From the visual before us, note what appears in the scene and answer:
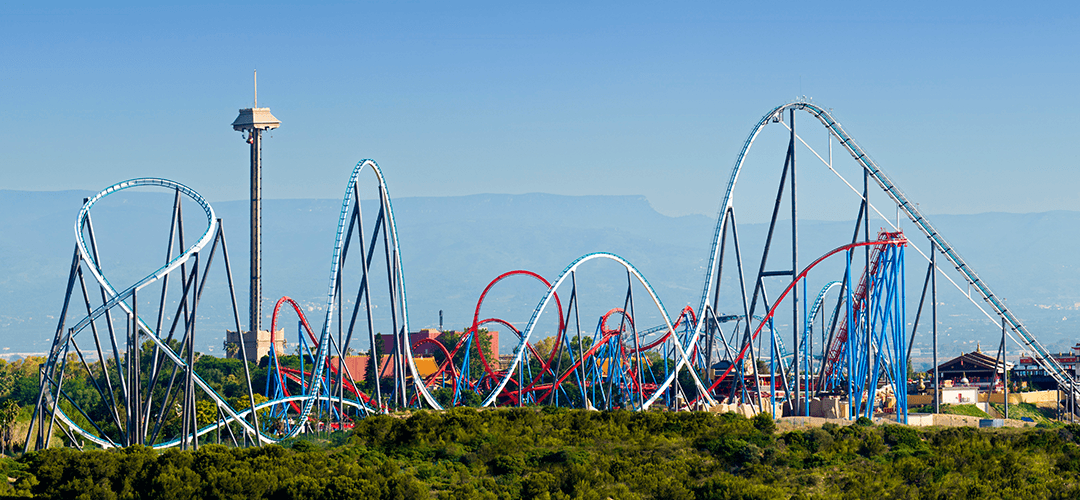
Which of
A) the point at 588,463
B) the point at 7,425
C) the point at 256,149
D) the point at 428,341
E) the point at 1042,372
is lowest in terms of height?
the point at 588,463

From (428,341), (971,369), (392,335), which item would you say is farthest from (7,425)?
(428,341)

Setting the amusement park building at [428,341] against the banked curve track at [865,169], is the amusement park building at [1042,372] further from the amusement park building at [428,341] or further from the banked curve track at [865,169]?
the amusement park building at [428,341]

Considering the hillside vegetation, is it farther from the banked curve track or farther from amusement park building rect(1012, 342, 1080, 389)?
amusement park building rect(1012, 342, 1080, 389)

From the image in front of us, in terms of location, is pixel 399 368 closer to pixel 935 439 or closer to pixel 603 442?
pixel 603 442

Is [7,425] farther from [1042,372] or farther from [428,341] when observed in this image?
[1042,372]

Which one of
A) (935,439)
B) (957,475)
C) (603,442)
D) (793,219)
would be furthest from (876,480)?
(793,219)

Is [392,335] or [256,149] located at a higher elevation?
[256,149]

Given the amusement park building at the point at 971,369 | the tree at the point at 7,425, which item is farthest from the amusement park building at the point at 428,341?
the tree at the point at 7,425

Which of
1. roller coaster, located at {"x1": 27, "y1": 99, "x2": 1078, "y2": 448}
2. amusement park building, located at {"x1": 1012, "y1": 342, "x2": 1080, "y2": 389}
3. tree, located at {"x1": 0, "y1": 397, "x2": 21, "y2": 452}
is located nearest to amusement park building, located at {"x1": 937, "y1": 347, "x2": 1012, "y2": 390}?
amusement park building, located at {"x1": 1012, "y1": 342, "x2": 1080, "y2": 389}

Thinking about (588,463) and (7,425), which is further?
(7,425)
